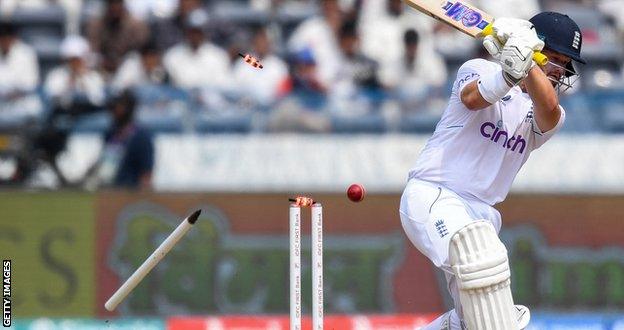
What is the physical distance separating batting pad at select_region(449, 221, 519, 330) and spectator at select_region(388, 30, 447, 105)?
14.7 feet

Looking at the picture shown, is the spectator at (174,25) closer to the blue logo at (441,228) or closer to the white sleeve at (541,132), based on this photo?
the white sleeve at (541,132)

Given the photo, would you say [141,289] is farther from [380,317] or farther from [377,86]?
[377,86]

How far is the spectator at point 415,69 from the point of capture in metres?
9.71

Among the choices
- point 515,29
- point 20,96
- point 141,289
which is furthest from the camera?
point 20,96

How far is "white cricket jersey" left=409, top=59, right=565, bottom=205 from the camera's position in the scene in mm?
5344

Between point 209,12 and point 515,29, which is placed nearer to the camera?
point 515,29

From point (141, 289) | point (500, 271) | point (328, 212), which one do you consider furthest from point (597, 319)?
point (500, 271)

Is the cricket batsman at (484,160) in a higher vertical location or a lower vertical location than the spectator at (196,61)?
lower

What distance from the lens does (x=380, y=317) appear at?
8383 mm

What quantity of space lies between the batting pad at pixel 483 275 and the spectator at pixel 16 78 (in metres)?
Result: 4.52

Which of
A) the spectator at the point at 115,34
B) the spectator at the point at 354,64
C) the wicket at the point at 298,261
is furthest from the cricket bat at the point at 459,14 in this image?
the spectator at the point at 115,34

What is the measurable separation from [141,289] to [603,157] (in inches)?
114

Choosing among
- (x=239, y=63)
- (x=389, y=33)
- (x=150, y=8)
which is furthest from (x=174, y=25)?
(x=389, y=33)

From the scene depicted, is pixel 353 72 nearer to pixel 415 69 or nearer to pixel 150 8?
pixel 415 69
